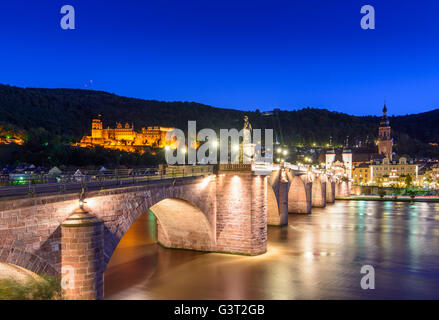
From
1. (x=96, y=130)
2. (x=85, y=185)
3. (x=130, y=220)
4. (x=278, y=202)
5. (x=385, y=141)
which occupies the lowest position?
(x=278, y=202)

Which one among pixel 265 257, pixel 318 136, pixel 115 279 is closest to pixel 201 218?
pixel 265 257

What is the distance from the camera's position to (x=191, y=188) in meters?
21.1

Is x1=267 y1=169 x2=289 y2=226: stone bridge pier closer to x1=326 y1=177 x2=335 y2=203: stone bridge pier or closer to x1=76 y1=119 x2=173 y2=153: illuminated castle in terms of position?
x1=326 y1=177 x2=335 y2=203: stone bridge pier

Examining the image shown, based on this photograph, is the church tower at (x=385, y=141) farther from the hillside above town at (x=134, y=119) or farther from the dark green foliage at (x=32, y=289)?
the dark green foliage at (x=32, y=289)

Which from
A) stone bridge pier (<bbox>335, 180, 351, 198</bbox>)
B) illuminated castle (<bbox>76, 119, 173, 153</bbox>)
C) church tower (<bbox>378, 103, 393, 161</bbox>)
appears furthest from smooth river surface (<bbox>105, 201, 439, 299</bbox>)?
illuminated castle (<bbox>76, 119, 173, 153</bbox>)

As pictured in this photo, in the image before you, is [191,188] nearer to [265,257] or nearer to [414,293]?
[265,257]

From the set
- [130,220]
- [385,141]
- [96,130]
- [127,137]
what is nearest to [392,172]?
[385,141]

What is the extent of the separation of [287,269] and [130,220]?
9.67 meters

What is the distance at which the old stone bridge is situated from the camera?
10319mm

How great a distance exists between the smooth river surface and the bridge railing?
503 centimetres

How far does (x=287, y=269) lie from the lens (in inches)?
801

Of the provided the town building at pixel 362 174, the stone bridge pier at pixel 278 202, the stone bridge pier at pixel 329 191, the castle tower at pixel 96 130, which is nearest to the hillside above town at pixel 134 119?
the castle tower at pixel 96 130

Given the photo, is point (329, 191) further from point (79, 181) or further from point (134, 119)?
point (134, 119)
